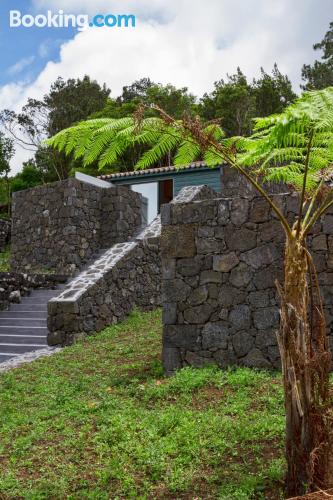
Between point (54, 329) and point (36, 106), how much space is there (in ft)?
65.9

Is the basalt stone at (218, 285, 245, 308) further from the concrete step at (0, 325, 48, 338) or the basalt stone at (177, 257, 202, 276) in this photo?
the concrete step at (0, 325, 48, 338)

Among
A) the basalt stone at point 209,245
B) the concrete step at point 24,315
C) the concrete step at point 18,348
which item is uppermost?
the basalt stone at point 209,245

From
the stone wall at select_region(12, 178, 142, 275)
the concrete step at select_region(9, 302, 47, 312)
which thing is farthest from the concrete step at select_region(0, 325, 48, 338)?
the stone wall at select_region(12, 178, 142, 275)

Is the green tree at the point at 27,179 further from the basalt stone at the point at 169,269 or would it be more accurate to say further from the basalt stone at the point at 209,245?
the basalt stone at the point at 209,245

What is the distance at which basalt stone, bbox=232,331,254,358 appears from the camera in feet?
19.1

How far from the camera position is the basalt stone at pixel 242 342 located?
5809 millimetres

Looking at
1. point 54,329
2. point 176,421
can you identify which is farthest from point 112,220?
point 176,421

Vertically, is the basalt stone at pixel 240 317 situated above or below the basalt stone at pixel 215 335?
above

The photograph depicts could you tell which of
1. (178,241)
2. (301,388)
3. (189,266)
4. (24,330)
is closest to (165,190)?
(24,330)

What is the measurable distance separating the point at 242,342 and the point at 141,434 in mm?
2124

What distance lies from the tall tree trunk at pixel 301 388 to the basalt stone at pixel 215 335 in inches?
112

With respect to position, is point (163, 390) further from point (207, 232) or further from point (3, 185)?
point (3, 185)

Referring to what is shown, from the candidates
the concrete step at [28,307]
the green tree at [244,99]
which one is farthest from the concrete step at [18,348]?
the green tree at [244,99]

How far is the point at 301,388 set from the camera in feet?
9.75
